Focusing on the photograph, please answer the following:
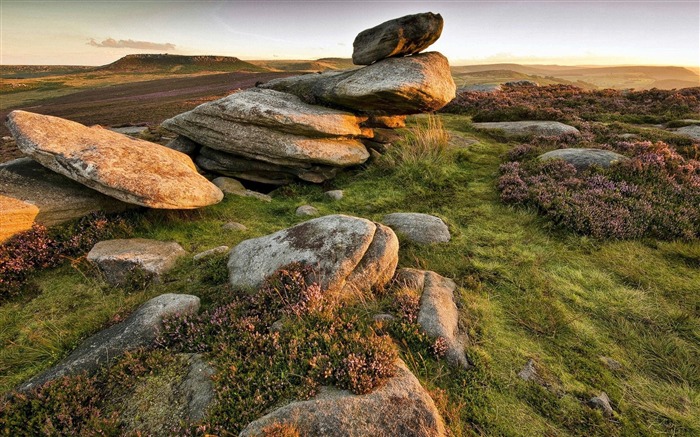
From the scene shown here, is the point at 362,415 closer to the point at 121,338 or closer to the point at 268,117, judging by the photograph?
the point at 121,338

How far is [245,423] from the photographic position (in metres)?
4.61

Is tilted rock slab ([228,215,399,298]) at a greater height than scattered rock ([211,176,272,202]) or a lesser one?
lesser

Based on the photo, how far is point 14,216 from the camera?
931 centimetres

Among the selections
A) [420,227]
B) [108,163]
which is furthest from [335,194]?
[108,163]

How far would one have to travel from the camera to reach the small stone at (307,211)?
12484mm

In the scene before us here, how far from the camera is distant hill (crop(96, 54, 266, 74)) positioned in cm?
12273

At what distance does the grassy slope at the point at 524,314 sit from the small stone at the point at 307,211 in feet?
1.05

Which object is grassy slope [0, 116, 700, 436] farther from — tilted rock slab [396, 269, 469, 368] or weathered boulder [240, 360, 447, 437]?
weathered boulder [240, 360, 447, 437]

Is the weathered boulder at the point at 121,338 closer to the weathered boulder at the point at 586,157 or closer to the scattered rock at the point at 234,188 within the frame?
the scattered rock at the point at 234,188

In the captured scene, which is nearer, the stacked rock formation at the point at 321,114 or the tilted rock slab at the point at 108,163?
the tilted rock slab at the point at 108,163

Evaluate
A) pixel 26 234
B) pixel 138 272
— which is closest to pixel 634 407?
pixel 138 272

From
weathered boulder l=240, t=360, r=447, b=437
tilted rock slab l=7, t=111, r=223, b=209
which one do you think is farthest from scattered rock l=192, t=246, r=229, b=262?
weathered boulder l=240, t=360, r=447, b=437

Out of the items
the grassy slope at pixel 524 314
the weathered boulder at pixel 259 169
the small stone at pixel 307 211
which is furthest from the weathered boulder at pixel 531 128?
the small stone at pixel 307 211

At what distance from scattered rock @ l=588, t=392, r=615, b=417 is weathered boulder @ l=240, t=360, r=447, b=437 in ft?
8.49
